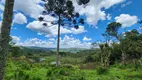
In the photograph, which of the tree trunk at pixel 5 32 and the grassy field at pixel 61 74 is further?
the grassy field at pixel 61 74

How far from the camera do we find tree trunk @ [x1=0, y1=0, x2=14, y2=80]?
225 inches

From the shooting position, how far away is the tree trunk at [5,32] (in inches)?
225

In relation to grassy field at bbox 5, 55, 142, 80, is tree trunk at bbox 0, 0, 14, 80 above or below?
above

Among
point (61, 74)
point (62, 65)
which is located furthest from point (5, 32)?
point (62, 65)

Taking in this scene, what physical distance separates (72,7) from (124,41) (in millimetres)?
14362

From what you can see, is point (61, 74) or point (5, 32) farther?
point (61, 74)

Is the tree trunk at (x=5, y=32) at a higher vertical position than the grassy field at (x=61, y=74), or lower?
higher

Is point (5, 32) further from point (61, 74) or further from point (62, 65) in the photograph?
point (62, 65)

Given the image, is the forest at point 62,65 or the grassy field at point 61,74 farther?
the grassy field at point 61,74

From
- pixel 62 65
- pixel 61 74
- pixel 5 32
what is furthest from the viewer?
pixel 62 65

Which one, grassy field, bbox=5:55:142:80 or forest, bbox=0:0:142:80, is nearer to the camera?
forest, bbox=0:0:142:80

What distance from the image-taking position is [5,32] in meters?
Result: 5.83

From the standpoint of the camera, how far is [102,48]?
3734 cm

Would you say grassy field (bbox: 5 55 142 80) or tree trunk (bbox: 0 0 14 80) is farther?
grassy field (bbox: 5 55 142 80)
